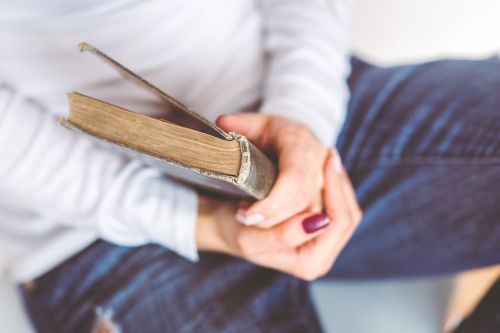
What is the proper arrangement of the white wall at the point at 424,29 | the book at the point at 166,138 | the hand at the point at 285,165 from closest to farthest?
the book at the point at 166,138, the hand at the point at 285,165, the white wall at the point at 424,29

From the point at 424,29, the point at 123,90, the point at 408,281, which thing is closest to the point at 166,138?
the point at 123,90

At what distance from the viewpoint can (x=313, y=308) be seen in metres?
0.60

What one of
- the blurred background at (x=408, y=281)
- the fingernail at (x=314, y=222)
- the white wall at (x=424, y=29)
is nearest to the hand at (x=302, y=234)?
the fingernail at (x=314, y=222)

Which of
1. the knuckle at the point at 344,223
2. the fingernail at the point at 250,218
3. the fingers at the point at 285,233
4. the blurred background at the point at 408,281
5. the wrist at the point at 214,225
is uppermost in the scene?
the fingernail at the point at 250,218

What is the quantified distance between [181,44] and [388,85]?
0.95 ft

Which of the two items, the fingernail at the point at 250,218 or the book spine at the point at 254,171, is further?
the fingernail at the point at 250,218

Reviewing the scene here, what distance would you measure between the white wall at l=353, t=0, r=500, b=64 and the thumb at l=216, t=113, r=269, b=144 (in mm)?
714

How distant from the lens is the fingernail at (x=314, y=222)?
484 mm

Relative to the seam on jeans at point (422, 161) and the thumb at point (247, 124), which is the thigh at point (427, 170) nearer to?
the seam on jeans at point (422, 161)

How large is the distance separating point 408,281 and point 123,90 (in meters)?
0.46

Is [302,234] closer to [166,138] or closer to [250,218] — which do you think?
[250,218]

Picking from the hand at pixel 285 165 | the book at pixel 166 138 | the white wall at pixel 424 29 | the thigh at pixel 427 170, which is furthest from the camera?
the white wall at pixel 424 29

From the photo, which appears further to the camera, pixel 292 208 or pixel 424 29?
pixel 424 29

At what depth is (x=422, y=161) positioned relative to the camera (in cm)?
59
